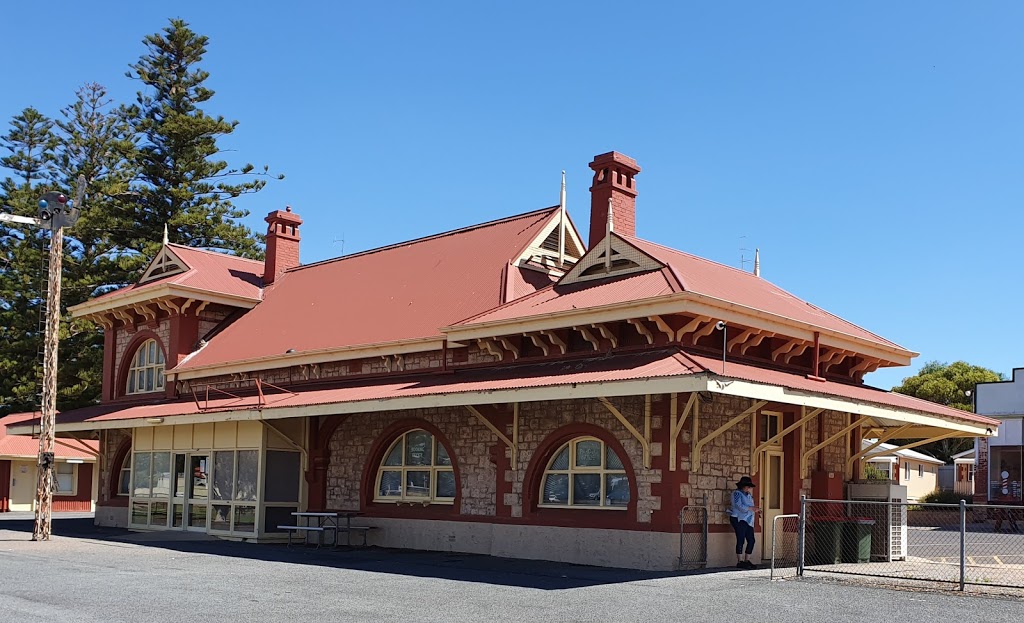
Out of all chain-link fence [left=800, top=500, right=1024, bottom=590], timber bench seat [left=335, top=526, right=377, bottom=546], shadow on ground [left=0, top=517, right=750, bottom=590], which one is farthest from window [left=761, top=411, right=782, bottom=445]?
timber bench seat [left=335, top=526, right=377, bottom=546]

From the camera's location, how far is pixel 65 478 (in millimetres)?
40125

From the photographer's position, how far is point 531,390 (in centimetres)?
1630

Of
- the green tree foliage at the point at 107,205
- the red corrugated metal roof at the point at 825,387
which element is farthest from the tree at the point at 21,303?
the red corrugated metal roof at the point at 825,387

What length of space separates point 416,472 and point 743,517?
6.75 metres

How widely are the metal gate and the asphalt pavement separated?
62cm

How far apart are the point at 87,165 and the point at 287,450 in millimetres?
30830

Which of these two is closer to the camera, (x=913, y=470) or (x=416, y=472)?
(x=416, y=472)

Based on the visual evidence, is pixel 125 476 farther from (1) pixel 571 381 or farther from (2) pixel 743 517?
(2) pixel 743 517

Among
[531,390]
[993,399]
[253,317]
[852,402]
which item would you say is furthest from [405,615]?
[993,399]

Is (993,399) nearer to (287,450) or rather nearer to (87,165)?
(287,450)

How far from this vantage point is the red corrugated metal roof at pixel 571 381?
15711 millimetres

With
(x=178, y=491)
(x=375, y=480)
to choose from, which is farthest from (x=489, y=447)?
(x=178, y=491)

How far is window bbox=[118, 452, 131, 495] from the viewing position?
28.8 meters

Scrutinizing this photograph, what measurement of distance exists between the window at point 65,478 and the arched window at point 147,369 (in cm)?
1302
